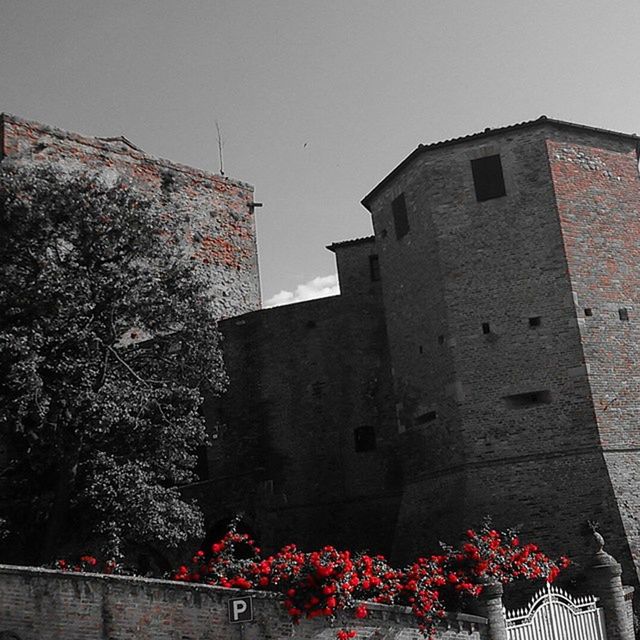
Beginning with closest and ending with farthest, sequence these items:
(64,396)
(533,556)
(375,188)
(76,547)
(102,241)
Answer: (533,556) → (64,396) → (102,241) → (76,547) → (375,188)

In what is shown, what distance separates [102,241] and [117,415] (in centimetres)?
335

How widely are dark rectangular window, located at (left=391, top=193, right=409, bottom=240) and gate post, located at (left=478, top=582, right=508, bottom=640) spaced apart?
912 cm

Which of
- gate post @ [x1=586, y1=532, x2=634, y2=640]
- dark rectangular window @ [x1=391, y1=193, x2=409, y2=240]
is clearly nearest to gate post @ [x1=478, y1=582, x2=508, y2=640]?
gate post @ [x1=586, y1=532, x2=634, y2=640]

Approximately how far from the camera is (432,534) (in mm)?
16609

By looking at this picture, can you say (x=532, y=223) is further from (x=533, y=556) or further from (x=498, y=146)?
(x=533, y=556)

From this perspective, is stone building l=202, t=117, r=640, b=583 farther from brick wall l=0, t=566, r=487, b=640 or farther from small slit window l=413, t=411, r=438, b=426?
→ brick wall l=0, t=566, r=487, b=640

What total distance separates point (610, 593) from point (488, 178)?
8453 mm

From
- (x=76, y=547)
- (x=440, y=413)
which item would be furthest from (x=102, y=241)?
(x=440, y=413)

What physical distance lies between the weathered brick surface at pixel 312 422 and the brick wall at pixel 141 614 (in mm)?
8377

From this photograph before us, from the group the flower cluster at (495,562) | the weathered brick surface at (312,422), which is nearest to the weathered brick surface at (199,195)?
the weathered brick surface at (312,422)

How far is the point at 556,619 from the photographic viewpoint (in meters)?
12.2

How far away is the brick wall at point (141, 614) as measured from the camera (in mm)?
10656

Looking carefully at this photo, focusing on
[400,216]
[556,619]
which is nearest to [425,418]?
[400,216]

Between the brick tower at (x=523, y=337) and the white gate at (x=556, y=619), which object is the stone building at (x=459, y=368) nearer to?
the brick tower at (x=523, y=337)
